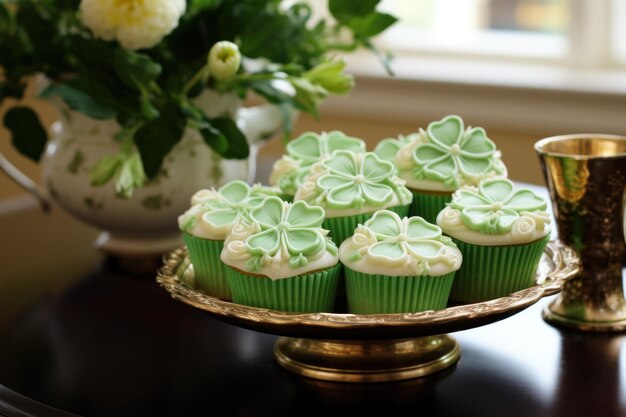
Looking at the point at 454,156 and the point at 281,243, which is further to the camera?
the point at 454,156

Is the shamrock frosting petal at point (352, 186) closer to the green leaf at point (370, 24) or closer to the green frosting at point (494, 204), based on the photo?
the green frosting at point (494, 204)

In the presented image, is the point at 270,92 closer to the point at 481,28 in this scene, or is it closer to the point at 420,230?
the point at 420,230

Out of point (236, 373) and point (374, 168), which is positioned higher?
point (374, 168)

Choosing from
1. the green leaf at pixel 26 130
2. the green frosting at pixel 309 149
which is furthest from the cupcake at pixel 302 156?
the green leaf at pixel 26 130

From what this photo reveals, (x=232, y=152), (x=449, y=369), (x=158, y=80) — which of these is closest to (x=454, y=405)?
(x=449, y=369)

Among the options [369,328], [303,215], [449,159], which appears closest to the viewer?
[369,328]

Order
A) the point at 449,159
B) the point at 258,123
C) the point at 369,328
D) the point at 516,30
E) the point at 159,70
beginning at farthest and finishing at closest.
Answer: the point at 516,30 < the point at 258,123 < the point at 159,70 < the point at 449,159 < the point at 369,328

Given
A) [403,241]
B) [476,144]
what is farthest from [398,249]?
[476,144]
